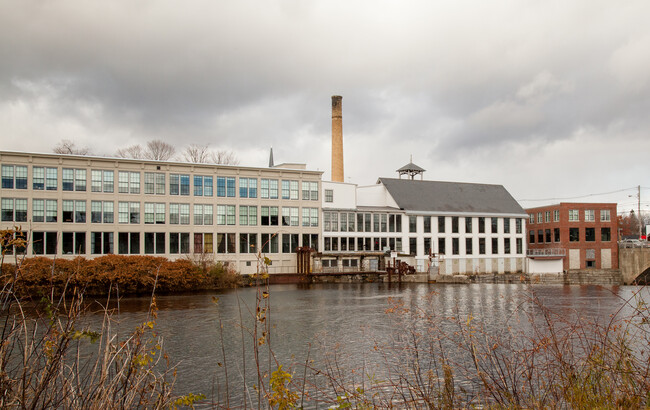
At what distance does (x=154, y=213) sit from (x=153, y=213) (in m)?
0.09

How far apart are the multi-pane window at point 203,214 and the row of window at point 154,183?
1.27 m

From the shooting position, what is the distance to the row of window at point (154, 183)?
46.0 m

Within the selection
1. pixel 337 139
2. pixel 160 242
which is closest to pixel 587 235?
pixel 337 139

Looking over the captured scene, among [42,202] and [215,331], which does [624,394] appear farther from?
[42,202]

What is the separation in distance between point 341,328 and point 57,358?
1734 centimetres

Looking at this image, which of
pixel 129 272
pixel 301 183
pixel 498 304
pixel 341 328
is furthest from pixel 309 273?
pixel 341 328

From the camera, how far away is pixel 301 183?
56.0m

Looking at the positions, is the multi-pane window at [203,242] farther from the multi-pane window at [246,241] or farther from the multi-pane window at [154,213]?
the multi-pane window at [154,213]

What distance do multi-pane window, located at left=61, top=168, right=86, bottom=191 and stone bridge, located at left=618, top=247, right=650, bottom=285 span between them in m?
58.7

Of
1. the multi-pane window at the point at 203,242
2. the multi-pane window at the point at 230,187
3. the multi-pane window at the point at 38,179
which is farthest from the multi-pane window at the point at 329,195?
the multi-pane window at the point at 38,179

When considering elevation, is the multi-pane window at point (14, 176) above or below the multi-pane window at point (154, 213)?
above

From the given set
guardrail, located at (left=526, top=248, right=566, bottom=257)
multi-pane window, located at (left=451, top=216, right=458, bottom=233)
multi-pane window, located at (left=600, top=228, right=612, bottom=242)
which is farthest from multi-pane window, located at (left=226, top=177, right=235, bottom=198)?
multi-pane window, located at (left=600, top=228, right=612, bottom=242)

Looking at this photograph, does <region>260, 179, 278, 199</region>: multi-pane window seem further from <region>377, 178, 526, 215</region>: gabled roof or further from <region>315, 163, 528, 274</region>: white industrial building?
<region>377, 178, 526, 215</region>: gabled roof

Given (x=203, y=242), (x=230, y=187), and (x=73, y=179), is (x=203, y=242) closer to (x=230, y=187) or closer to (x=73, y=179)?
(x=230, y=187)
